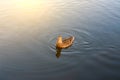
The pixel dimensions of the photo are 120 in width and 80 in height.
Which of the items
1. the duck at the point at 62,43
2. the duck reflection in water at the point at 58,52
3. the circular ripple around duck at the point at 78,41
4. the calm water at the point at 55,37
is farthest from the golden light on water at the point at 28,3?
the duck reflection in water at the point at 58,52

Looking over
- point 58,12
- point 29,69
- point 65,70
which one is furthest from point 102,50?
point 58,12

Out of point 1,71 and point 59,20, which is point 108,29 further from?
point 1,71

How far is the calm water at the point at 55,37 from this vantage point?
1557 centimetres

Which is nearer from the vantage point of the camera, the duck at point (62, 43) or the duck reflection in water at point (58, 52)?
the duck reflection in water at point (58, 52)

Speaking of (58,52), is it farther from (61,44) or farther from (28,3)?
(28,3)

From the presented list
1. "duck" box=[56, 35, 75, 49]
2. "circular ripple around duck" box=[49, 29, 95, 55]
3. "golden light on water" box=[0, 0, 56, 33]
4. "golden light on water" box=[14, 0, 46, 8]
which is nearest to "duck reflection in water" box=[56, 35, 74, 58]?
"duck" box=[56, 35, 75, 49]

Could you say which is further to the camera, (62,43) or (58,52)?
(62,43)

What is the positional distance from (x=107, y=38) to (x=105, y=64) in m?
4.13

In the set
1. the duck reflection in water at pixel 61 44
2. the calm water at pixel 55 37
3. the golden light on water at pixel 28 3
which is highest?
the duck reflection in water at pixel 61 44

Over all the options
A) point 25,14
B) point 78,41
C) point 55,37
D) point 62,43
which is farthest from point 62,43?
point 25,14

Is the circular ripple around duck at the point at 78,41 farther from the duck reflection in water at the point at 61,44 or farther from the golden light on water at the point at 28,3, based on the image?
the golden light on water at the point at 28,3

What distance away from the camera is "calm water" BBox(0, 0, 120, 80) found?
15.6m

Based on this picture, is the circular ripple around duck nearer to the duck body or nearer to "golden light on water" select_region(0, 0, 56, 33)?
the duck body

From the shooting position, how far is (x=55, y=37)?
20.0 m
